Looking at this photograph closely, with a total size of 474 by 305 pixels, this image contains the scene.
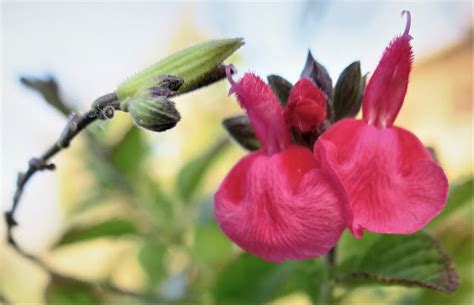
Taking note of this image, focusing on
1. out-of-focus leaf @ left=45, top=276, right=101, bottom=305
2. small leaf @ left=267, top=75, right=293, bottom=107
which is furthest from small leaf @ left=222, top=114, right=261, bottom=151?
out-of-focus leaf @ left=45, top=276, right=101, bottom=305

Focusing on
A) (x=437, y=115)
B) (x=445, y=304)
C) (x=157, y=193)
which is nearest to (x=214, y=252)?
(x=157, y=193)

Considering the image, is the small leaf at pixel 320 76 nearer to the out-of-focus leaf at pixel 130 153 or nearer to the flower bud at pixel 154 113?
the flower bud at pixel 154 113

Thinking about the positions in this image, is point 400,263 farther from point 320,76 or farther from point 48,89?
point 48,89

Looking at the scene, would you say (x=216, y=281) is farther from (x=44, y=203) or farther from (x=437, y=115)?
(x=437, y=115)

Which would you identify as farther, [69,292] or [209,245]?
[209,245]

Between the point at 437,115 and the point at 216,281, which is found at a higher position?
the point at 216,281

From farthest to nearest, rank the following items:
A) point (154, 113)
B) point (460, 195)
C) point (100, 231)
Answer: point (100, 231) → point (460, 195) → point (154, 113)

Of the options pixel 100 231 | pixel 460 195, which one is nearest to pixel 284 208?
pixel 460 195
